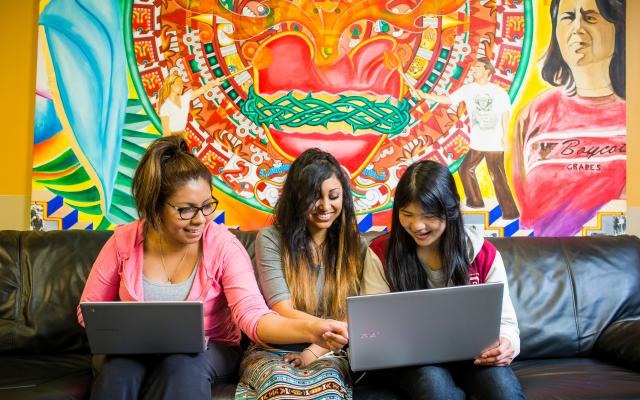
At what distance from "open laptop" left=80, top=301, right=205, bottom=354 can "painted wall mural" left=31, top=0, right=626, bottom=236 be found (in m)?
0.95

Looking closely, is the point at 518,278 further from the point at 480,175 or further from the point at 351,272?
the point at 351,272

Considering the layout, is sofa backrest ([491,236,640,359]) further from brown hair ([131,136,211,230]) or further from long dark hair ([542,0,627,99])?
brown hair ([131,136,211,230])

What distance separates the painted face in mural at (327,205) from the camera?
5.77 ft

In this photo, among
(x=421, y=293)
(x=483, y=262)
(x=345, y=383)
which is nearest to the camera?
(x=421, y=293)

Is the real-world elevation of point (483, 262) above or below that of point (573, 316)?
above

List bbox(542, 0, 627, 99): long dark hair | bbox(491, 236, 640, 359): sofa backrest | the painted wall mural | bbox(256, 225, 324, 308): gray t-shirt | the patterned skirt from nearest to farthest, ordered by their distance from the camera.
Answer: the patterned skirt, bbox(256, 225, 324, 308): gray t-shirt, bbox(491, 236, 640, 359): sofa backrest, the painted wall mural, bbox(542, 0, 627, 99): long dark hair

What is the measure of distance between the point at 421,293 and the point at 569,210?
1331 millimetres

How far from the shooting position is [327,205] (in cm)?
175

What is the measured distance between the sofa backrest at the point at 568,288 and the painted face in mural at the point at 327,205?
2.31 feet

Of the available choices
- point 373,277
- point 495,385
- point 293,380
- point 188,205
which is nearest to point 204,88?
point 188,205

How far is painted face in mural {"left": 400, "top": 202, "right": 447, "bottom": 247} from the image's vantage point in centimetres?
164

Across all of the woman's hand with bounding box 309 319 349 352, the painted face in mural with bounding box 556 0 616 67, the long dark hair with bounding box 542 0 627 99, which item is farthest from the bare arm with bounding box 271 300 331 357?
the painted face in mural with bounding box 556 0 616 67

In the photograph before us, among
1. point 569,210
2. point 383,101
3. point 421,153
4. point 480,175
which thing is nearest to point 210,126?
point 383,101

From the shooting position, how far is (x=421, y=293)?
1.34 m
